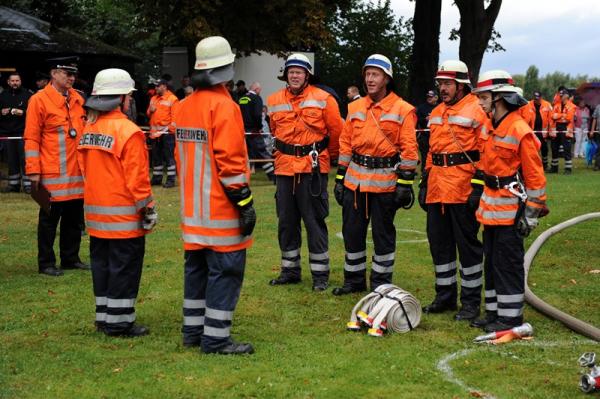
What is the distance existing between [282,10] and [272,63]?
7.18m

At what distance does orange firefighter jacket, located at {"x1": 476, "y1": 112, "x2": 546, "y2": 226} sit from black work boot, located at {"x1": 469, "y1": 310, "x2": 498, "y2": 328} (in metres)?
0.87

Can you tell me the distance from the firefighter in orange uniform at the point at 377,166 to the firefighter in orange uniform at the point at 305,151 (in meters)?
0.36

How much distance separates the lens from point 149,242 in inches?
486

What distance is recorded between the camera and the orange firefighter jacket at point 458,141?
26.4ft

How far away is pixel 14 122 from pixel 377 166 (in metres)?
11.8

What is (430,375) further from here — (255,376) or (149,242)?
(149,242)

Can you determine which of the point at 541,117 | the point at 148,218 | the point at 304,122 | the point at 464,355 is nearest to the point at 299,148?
the point at 304,122

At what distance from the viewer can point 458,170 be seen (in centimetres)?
811

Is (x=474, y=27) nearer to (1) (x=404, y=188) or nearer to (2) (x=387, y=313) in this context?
(1) (x=404, y=188)

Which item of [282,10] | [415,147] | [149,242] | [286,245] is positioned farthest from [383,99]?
[282,10]

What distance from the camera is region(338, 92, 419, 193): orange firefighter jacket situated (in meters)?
8.62

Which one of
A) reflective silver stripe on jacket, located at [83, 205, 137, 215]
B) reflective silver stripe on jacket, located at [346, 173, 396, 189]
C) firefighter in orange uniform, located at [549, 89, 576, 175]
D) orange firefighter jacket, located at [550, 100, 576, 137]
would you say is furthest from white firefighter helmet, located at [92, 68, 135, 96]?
orange firefighter jacket, located at [550, 100, 576, 137]

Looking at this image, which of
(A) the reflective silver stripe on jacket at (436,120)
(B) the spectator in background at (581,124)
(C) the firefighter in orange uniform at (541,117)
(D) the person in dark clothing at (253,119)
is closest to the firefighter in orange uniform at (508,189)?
(A) the reflective silver stripe on jacket at (436,120)

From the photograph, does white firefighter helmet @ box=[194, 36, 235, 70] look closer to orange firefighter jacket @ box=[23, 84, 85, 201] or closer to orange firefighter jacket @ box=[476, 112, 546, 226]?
orange firefighter jacket @ box=[476, 112, 546, 226]
